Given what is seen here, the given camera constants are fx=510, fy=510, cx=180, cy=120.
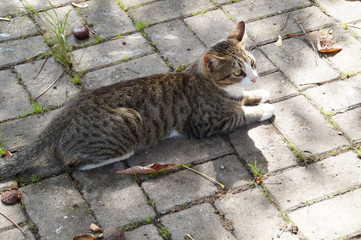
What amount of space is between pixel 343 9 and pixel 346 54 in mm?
824

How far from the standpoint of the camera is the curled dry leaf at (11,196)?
403 centimetres

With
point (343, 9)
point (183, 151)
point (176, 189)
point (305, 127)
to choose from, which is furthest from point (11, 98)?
point (343, 9)

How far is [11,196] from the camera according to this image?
159 inches

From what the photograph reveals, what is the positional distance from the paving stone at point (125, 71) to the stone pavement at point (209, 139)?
16 millimetres

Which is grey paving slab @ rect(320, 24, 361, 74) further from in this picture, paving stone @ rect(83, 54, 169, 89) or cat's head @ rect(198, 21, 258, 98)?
paving stone @ rect(83, 54, 169, 89)

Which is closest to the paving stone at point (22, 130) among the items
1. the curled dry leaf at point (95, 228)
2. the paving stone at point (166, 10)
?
the curled dry leaf at point (95, 228)

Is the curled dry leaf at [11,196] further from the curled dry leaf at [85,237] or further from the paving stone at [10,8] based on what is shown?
the paving stone at [10,8]

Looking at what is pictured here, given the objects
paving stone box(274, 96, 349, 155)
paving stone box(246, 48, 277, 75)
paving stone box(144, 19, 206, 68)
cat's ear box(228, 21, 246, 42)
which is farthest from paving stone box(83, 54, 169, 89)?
paving stone box(274, 96, 349, 155)

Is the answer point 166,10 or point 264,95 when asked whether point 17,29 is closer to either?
point 166,10

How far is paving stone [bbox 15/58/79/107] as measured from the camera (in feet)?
16.4

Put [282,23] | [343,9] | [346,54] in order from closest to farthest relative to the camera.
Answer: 1. [346,54]
2. [282,23]
3. [343,9]

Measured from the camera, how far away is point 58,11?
19.6ft

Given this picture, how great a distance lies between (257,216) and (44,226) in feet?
5.33

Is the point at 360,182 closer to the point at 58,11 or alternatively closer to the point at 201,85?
the point at 201,85
